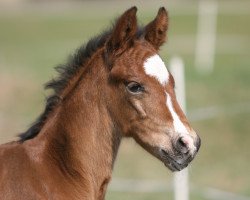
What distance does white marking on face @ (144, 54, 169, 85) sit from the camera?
196 inches

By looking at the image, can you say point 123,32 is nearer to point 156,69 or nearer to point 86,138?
point 156,69

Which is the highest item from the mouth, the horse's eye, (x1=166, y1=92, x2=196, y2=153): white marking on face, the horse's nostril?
the horse's eye

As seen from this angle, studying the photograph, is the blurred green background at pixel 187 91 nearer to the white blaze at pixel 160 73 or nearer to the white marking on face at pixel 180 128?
the white blaze at pixel 160 73

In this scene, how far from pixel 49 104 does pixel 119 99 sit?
1.68 feet

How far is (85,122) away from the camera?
5.15 metres

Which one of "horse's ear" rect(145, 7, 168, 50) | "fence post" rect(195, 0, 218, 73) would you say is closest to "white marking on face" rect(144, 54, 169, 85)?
"horse's ear" rect(145, 7, 168, 50)

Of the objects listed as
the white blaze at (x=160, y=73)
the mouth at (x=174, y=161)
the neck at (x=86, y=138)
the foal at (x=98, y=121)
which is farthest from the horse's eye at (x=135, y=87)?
the mouth at (x=174, y=161)

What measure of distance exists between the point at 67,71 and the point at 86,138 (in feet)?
1.70

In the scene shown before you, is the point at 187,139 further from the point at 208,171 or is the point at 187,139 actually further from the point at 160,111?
the point at 208,171

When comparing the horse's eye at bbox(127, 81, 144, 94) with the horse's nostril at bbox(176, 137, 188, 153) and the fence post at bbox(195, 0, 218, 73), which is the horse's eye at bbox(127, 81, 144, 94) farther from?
the fence post at bbox(195, 0, 218, 73)

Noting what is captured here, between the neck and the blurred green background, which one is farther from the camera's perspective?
the blurred green background

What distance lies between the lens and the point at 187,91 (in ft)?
53.4

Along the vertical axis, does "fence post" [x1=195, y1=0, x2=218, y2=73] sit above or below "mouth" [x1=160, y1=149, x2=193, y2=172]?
below

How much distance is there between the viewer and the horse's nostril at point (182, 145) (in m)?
4.75
